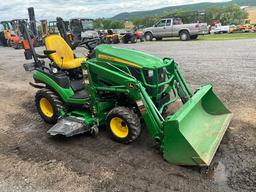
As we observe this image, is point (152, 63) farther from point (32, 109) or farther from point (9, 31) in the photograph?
point (9, 31)

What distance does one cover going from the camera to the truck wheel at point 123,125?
4.05 metres

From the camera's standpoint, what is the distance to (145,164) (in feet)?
12.2

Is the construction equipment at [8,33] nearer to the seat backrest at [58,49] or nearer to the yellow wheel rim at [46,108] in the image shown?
the seat backrest at [58,49]

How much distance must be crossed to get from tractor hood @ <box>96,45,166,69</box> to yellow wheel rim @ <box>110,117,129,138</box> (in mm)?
794

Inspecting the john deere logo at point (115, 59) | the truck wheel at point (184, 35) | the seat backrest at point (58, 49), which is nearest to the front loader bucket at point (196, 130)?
the john deere logo at point (115, 59)

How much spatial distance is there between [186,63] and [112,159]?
6991 millimetres

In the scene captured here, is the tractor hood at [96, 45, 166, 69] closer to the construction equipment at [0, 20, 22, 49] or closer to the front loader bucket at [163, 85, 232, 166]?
the front loader bucket at [163, 85, 232, 166]

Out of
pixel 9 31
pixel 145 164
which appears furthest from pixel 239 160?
pixel 9 31

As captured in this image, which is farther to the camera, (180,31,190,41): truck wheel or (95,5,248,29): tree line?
(95,5,248,29): tree line

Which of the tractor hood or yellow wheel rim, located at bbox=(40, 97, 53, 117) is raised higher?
the tractor hood

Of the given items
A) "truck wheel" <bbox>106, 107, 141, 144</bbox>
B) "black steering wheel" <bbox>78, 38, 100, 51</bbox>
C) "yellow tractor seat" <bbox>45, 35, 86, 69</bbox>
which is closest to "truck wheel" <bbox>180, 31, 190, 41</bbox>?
"yellow tractor seat" <bbox>45, 35, 86, 69</bbox>

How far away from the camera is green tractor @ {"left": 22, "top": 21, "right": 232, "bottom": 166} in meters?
3.66

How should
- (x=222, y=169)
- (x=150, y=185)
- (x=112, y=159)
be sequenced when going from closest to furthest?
(x=150, y=185) → (x=222, y=169) → (x=112, y=159)

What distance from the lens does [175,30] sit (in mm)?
20594
